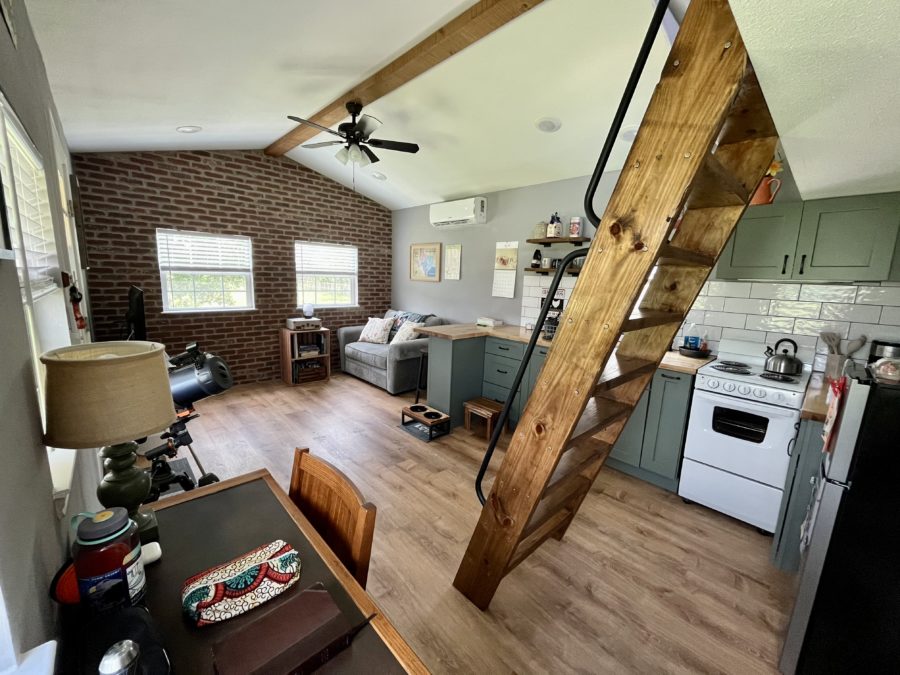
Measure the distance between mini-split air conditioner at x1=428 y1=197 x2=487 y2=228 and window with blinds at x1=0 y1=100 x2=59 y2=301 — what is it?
3.50 metres

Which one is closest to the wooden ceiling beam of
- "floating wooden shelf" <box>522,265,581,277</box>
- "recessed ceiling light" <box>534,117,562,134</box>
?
"recessed ceiling light" <box>534,117,562,134</box>

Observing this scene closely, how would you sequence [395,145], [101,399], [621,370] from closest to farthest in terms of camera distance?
[101,399] < [621,370] < [395,145]

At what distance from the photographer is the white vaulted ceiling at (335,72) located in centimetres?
175

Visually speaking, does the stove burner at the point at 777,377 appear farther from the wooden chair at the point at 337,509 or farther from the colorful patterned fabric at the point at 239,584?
the colorful patterned fabric at the point at 239,584

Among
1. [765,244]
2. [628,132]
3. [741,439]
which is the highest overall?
[628,132]

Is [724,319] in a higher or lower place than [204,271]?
lower

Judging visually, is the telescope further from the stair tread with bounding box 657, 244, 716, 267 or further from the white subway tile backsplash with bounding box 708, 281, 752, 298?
the white subway tile backsplash with bounding box 708, 281, 752, 298

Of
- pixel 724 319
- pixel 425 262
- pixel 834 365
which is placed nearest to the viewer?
pixel 834 365

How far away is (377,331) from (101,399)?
14.0 feet

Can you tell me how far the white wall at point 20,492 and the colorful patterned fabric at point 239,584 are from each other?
24 centimetres

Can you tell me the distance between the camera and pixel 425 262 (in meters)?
5.26

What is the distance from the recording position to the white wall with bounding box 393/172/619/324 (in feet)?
A: 12.0

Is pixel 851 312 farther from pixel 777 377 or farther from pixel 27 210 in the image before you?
pixel 27 210

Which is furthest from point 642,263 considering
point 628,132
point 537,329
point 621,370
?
point 628,132
